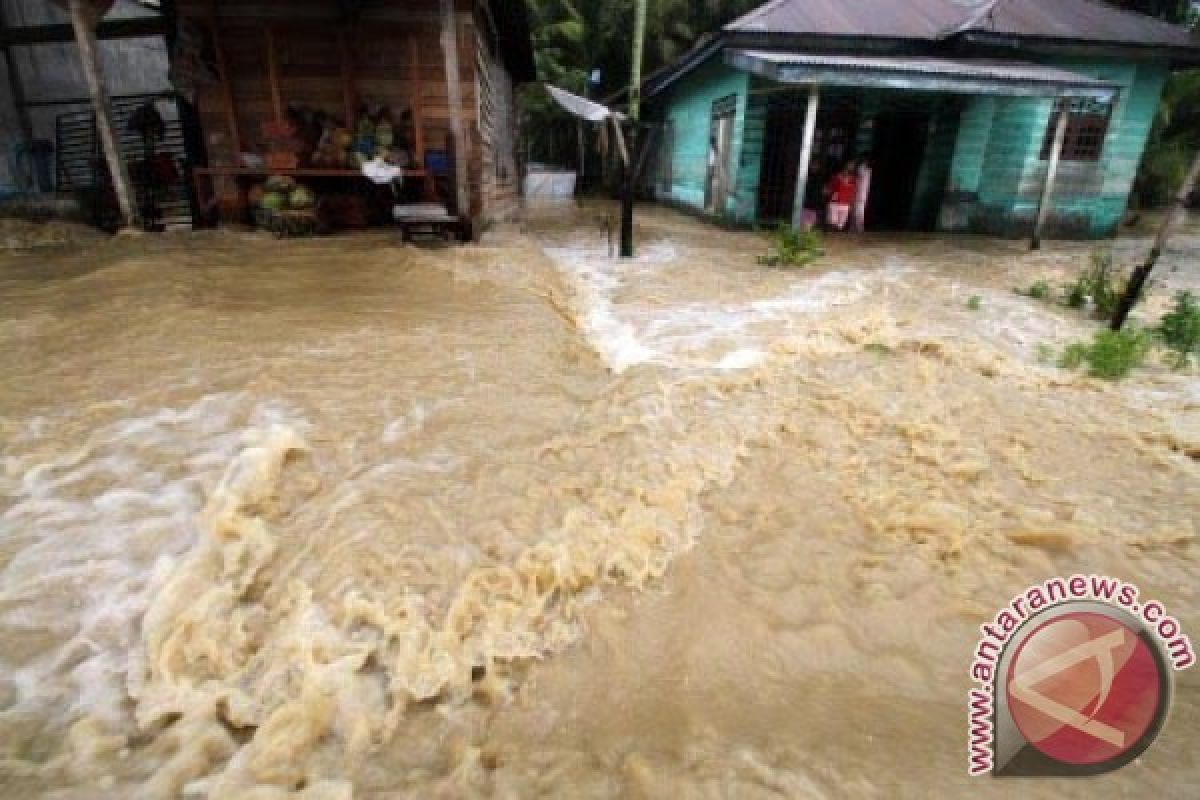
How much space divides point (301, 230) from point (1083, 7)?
15444 mm

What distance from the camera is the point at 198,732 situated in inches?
72.1

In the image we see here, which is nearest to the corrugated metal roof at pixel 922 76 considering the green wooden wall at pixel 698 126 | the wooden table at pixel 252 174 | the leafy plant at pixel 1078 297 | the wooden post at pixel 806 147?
the wooden post at pixel 806 147

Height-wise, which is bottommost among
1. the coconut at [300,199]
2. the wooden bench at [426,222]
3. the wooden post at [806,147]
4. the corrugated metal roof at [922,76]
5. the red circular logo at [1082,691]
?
the red circular logo at [1082,691]

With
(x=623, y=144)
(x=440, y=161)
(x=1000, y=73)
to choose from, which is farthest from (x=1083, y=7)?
(x=440, y=161)

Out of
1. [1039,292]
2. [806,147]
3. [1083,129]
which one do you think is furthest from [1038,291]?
[1083,129]

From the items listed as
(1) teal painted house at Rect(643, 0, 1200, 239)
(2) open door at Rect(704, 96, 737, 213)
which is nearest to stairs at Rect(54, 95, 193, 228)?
(1) teal painted house at Rect(643, 0, 1200, 239)

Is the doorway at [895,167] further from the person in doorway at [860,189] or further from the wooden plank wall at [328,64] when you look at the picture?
the wooden plank wall at [328,64]

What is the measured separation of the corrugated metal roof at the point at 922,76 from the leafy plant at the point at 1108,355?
570cm

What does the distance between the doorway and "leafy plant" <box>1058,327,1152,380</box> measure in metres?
8.83

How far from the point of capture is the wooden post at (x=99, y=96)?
7.06 m

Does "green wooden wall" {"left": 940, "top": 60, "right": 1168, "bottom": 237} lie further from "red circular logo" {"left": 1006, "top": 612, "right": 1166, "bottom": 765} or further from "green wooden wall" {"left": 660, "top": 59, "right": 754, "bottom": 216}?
"red circular logo" {"left": 1006, "top": 612, "right": 1166, "bottom": 765}

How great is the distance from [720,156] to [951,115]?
A: 179 inches

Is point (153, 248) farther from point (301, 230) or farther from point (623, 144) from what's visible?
point (623, 144)

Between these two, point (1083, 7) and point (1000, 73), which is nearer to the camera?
point (1000, 73)
